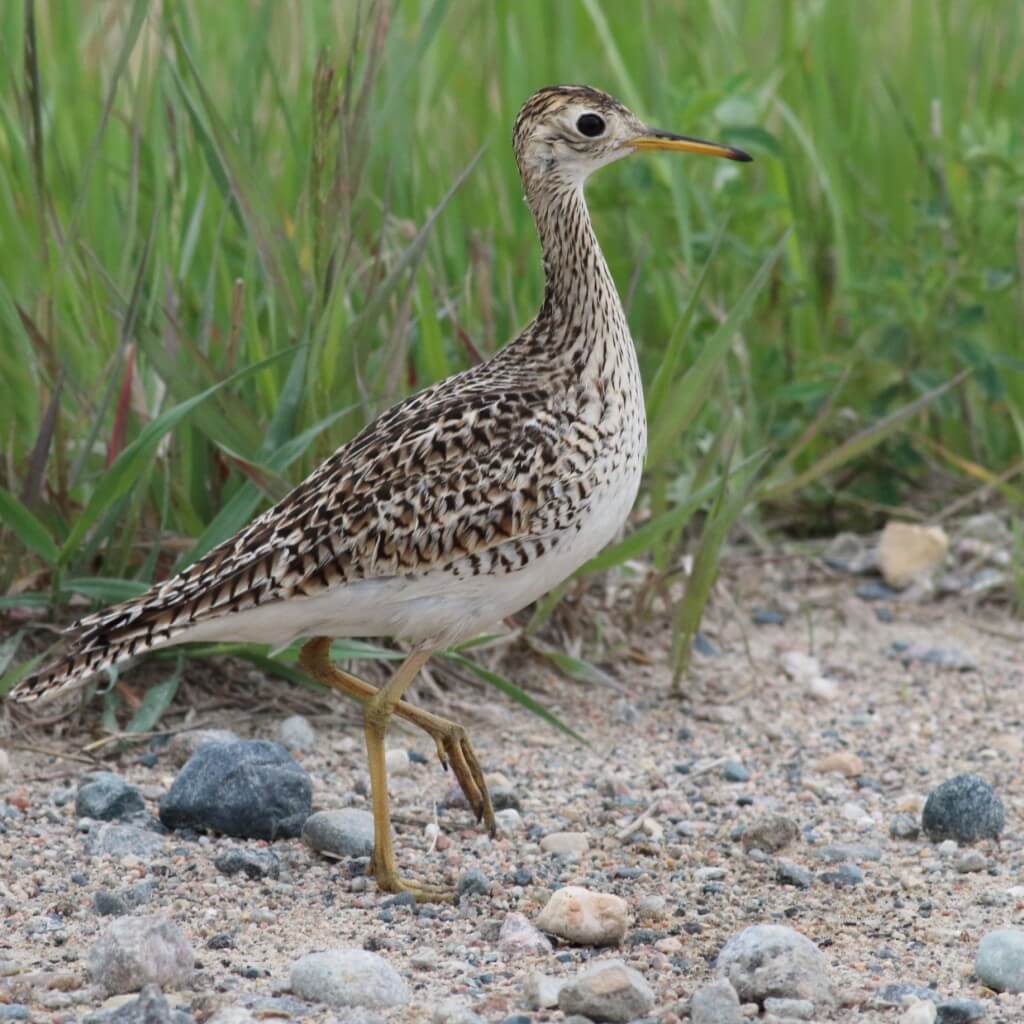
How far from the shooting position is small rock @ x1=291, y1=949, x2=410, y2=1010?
3586 millimetres

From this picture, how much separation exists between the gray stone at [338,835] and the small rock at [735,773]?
1.15 meters

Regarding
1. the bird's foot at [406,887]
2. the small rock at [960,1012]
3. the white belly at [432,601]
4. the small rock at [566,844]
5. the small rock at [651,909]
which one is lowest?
the small rock at [566,844]

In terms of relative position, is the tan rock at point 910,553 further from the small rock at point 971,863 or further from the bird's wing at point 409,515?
the bird's wing at point 409,515

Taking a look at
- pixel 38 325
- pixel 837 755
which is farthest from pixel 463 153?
pixel 837 755

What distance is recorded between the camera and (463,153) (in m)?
7.42

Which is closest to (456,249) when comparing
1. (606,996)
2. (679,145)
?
(679,145)

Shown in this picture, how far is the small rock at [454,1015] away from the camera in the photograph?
3.44 m

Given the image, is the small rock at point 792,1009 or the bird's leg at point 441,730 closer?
the small rock at point 792,1009

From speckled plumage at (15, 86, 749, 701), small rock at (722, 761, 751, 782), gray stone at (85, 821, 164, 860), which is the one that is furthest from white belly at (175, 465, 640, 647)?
small rock at (722, 761, 751, 782)

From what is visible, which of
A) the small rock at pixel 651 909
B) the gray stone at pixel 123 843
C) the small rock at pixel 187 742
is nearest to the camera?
the small rock at pixel 651 909

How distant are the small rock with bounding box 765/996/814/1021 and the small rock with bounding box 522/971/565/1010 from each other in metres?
0.42

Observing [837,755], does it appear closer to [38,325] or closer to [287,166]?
[38,325]

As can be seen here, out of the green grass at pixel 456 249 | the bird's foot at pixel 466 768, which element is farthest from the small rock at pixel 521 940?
the green grass at pixel 456 249

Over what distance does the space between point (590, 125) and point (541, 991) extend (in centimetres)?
231
